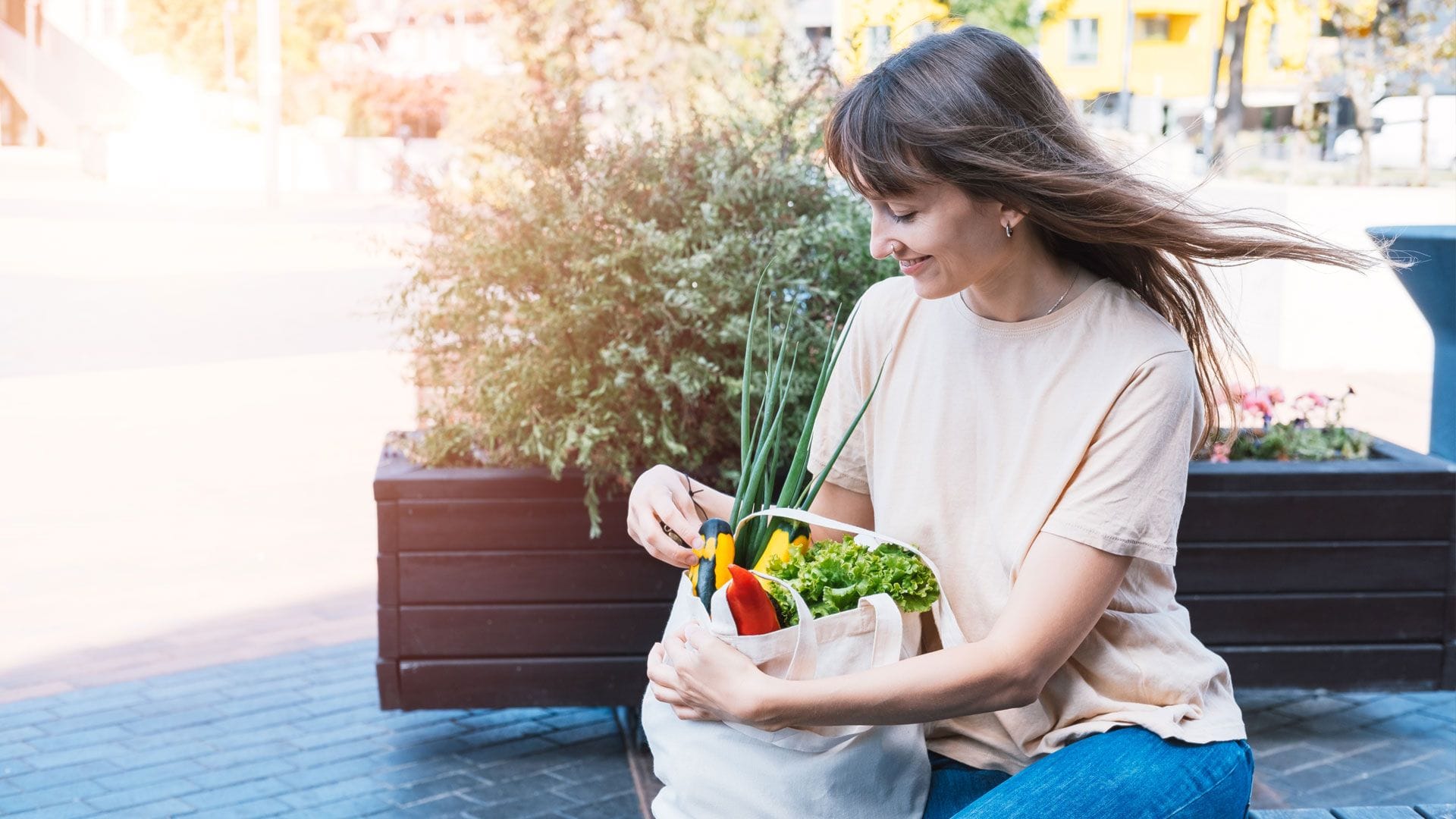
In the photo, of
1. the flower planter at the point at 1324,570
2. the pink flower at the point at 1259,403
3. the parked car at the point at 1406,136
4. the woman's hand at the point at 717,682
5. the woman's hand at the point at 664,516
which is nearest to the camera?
the woman's hand at the point at 717,682

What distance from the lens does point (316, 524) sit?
6.03 meters

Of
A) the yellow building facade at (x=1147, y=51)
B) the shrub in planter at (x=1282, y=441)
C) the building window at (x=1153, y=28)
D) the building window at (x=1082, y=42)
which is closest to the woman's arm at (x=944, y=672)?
the shrub in planter at (x=1282, y=441)

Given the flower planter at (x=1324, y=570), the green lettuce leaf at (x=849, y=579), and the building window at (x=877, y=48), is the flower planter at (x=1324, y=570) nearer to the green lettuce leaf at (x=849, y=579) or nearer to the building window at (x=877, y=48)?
the building window at (x=877, y=48)

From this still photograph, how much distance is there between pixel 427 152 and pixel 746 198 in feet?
112

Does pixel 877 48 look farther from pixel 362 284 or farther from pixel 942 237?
pixel 362 284

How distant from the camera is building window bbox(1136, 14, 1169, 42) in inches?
1919

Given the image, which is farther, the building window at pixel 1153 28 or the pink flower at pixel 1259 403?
the building window at pixel 1153 28

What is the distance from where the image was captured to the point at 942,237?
178 cm

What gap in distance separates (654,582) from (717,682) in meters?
1.91

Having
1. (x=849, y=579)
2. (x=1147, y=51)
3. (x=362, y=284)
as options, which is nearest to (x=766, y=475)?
(x=849, y=579)

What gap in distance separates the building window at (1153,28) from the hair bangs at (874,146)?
50022 mm

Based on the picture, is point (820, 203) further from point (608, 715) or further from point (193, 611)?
point (193, 611)

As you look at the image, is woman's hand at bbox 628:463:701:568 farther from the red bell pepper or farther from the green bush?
the green bush

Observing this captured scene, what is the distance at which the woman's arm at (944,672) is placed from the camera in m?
1.60
